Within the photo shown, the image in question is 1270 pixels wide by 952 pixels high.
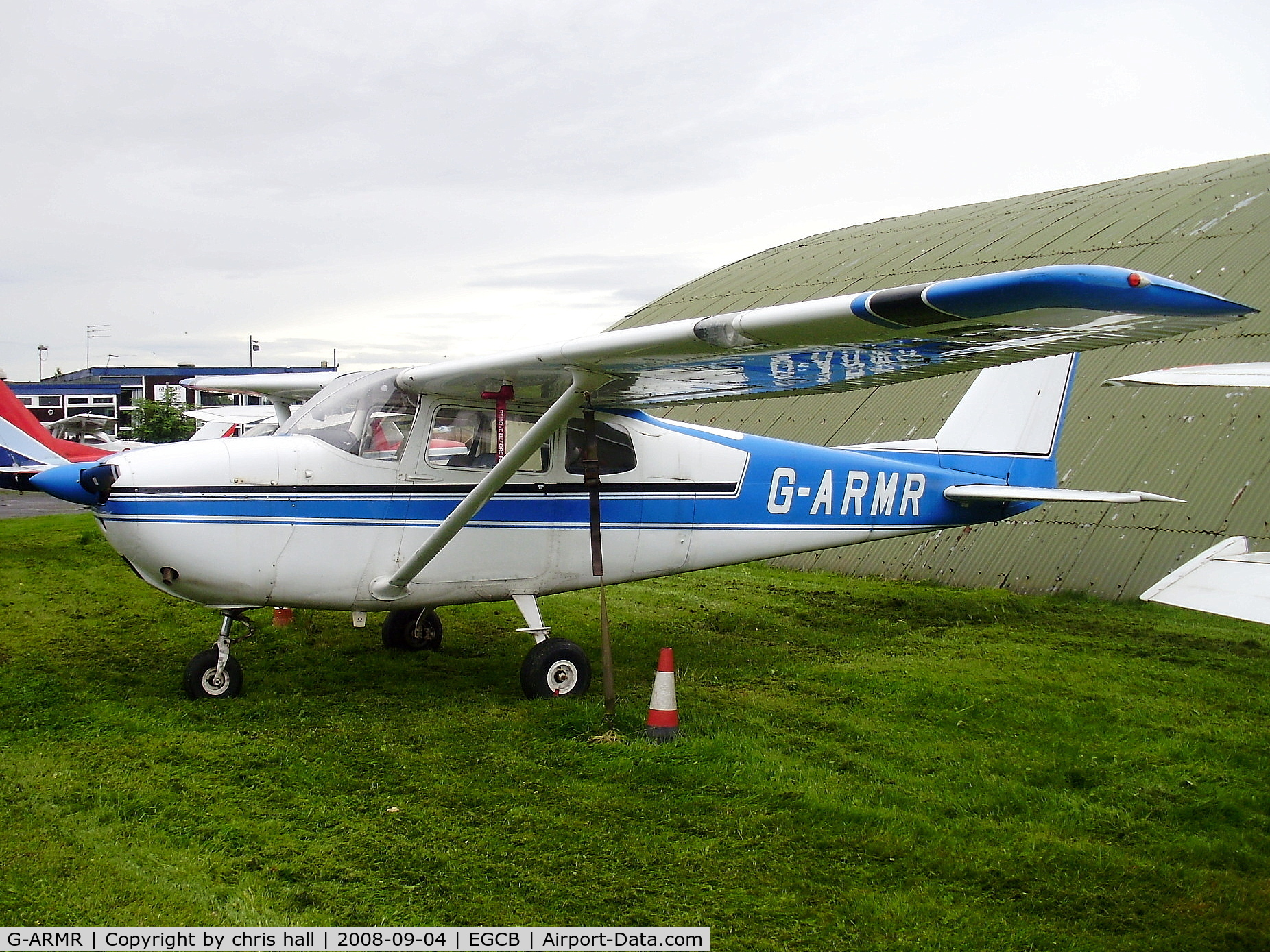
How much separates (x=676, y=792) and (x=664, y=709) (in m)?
0.91

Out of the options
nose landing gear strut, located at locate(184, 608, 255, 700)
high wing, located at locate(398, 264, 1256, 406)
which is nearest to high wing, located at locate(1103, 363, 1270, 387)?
high wing, located at locate(398, 264, 1256, 406)

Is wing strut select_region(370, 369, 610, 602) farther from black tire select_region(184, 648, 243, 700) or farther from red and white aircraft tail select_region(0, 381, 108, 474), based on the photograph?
red and white aircraft tail select_region(0, 381, 108, 474)

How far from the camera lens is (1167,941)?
147 inches

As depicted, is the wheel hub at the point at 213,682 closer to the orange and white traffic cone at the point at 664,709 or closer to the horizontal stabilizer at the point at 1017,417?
the orange and white traffic cone at the point at 664,709

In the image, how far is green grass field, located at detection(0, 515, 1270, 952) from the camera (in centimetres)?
391

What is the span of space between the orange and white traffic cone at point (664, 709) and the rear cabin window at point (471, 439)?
6.86ft

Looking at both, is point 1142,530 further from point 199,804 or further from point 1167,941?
point 199,804

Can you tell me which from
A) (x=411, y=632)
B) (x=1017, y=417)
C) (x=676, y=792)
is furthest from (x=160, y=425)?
(x=676, y=792)

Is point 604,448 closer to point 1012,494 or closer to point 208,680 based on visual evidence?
point 208,680

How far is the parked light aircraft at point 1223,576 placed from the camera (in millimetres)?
2953

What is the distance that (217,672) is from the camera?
6785mm

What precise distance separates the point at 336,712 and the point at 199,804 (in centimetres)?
175

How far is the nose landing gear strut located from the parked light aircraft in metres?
5.87

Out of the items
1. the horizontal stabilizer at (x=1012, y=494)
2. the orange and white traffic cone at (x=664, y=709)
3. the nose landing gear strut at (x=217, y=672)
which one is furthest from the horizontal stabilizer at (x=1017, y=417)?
the nose landing gear strut at (x=217, y=672)
